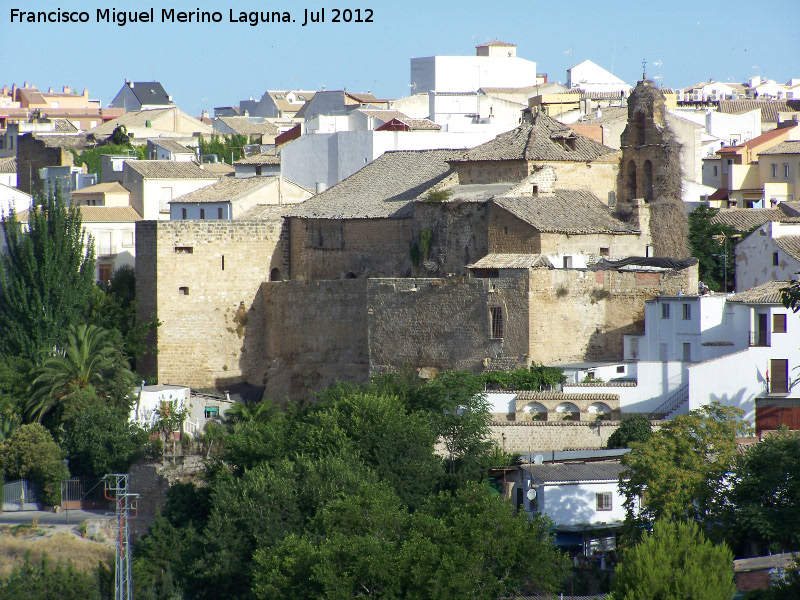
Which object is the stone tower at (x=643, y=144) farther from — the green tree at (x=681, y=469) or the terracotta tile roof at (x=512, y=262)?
the green tree at (x=681, y=469)

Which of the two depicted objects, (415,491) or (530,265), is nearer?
(415,491)

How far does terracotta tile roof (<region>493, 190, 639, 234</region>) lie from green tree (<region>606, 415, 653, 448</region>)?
6.40 meters

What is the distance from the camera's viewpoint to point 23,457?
37.0 m

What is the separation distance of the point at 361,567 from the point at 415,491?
18.6 ft

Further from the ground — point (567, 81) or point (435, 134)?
point (567, 81)

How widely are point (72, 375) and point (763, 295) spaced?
60.0 ft

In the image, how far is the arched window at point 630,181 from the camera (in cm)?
3966

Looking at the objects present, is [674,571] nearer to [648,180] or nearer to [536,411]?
[536,411]

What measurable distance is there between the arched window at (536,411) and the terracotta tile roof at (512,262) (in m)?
3.66

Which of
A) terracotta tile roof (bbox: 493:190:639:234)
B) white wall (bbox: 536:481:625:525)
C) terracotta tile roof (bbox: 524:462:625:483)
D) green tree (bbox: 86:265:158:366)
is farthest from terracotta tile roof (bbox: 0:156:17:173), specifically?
white wall (bbox: 536:481:625:525)

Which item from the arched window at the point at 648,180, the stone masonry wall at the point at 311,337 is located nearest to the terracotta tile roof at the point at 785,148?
the arched window at the point at 648,180

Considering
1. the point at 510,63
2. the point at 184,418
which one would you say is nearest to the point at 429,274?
the point at 184,418

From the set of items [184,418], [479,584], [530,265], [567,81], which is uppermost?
[567,81]

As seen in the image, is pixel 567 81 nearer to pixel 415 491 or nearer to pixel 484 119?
pixel 484 119
